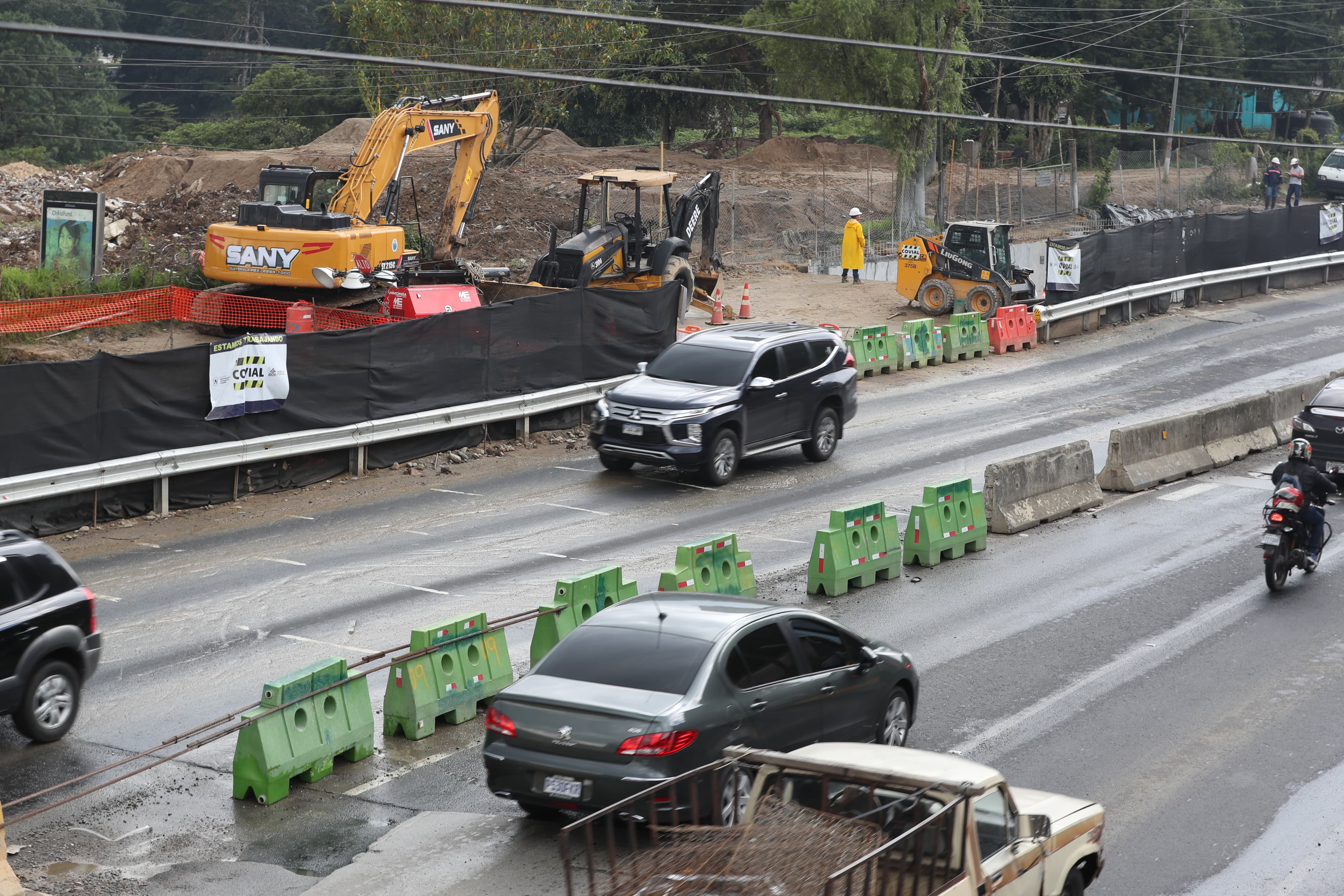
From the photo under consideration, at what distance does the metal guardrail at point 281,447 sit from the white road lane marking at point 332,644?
4.86 metres

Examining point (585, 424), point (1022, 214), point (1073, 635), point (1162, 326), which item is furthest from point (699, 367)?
point (1022, 214)

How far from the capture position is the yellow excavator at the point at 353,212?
27312 millimetres

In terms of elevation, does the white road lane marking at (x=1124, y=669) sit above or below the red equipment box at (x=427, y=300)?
below

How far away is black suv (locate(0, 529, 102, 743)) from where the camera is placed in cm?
1028

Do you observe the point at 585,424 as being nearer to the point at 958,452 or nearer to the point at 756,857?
the point at 958,452

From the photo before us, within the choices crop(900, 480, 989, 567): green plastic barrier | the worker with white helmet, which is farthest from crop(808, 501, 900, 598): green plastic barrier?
the worker with white helmet

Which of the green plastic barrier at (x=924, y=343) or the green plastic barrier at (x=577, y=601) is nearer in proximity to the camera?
the green plastic barrier at (x=577, y=601)

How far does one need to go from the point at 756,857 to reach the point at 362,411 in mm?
15224

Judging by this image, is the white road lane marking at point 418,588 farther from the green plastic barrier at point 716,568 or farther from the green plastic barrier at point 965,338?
the green plastic barrier at point 965,338

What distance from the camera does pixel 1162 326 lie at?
35719 millimetres

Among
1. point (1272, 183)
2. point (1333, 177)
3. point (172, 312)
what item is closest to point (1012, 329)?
point (172, 312)

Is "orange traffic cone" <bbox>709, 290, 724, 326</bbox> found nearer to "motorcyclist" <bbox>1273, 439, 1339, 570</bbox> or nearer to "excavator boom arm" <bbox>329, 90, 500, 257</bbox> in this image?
"excavator boom arm" <bbox>329, 90, 500, 257</bbox>

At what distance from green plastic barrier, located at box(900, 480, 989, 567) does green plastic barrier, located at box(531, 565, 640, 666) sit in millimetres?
5013

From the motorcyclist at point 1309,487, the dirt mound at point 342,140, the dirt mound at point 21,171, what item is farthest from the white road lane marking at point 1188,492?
the dirt mound at point 21,171
